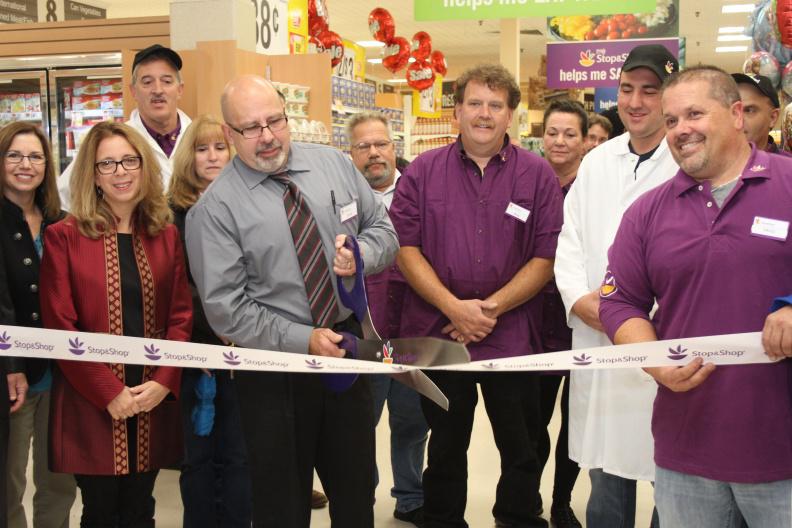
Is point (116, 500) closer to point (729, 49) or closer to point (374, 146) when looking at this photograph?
point (374, 146)

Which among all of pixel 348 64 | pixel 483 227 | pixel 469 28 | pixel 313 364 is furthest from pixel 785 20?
pixel 469 28

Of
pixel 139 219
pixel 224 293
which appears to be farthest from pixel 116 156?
pixel 224 293

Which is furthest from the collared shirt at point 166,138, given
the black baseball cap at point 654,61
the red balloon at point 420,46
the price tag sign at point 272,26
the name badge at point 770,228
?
the red balloon at point 420,46

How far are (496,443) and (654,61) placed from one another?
1.62 m

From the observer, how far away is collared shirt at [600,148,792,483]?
207cm

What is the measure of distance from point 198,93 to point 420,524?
2757mm

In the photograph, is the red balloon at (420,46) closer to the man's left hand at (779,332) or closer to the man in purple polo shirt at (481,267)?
the man in purple polo shirt at (481,267)

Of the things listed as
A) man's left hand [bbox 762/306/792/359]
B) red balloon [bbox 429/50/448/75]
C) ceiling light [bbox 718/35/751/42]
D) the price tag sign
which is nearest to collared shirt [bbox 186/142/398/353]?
man's left hand [bbox 762/306/792/359]

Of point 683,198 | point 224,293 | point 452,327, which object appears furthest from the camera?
point 452,327

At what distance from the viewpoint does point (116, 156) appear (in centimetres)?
290

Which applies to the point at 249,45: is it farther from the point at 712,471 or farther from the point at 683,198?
the point at 712,471

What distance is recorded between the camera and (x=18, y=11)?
31.5 ft

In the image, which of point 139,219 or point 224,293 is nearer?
point 224,293

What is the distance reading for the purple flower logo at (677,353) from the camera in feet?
7.14
